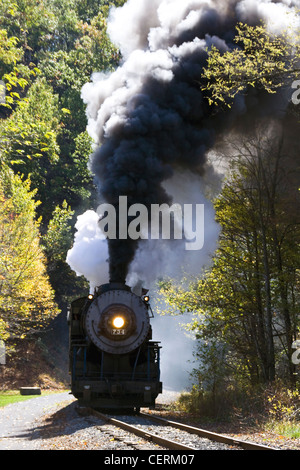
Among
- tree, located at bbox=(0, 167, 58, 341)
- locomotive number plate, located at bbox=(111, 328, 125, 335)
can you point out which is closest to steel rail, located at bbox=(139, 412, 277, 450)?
locomotive number plate, located at bbox=(111, 328, 125, 335)

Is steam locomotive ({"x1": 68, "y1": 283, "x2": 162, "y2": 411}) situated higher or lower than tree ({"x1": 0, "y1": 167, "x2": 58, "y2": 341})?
lower

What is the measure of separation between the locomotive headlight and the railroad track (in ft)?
6.93

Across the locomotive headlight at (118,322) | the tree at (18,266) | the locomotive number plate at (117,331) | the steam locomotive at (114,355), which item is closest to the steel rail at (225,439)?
the steam locomotive at (114,355)

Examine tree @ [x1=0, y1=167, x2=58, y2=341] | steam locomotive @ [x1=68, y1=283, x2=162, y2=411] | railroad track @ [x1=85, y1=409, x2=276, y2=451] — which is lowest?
railroad track @ [x1=85, y1=409, x2=276, y2=451]

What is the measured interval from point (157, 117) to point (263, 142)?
152 inches

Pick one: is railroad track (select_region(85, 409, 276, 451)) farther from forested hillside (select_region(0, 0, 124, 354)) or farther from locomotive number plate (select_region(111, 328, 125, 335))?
forested hillside (select_region(0, 0, 124, 354))

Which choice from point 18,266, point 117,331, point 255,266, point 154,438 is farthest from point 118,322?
point 18,266

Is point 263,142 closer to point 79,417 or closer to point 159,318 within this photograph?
point 79,417

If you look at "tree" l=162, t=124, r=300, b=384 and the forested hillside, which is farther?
the forested hillside

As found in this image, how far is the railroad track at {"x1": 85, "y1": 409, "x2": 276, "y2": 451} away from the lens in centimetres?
734

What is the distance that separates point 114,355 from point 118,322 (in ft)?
3.01

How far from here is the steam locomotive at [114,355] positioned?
39.1 feet

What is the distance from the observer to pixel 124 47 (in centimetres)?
1800
